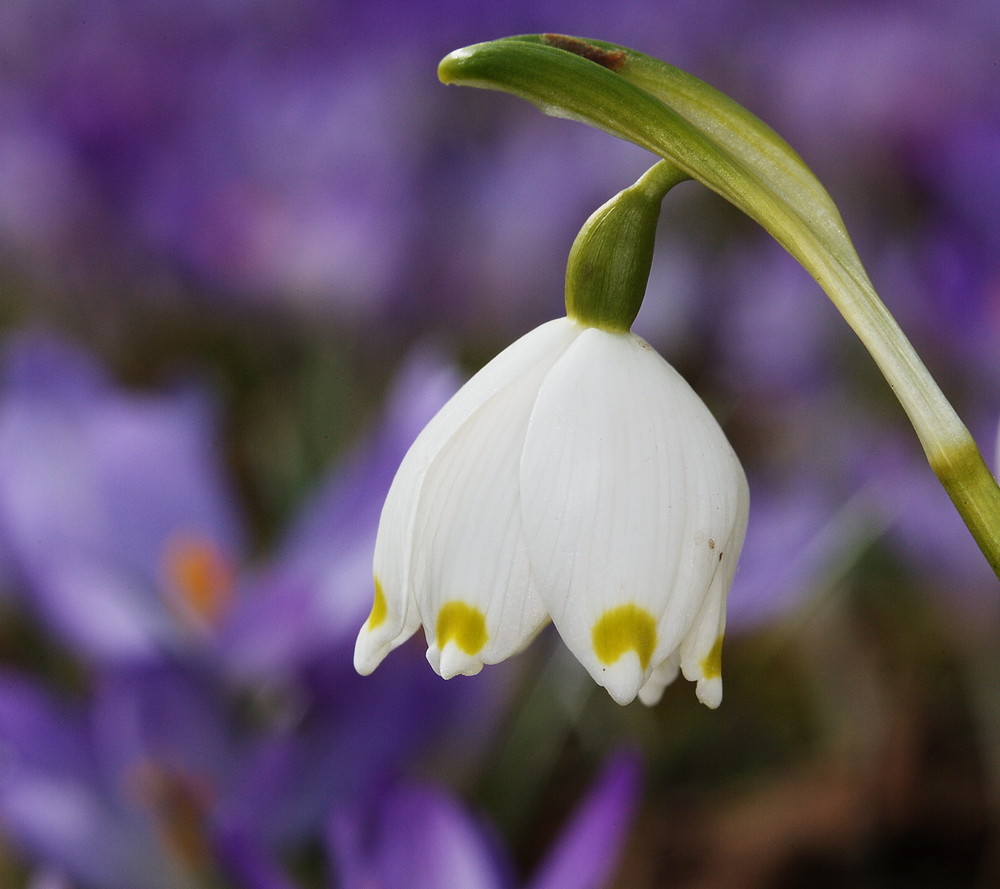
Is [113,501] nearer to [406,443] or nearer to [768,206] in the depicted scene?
[406,443]

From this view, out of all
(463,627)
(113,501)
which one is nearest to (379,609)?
(463,627)

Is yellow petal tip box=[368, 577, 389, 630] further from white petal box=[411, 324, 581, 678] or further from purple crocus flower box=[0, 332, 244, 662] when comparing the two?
purple crocus flower box=[0, 332, 244, 662]

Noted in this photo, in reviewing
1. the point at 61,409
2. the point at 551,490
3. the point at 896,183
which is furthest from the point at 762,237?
the point at 551,490

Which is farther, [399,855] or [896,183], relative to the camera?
[896,183]

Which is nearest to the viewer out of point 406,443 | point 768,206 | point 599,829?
point 768,206

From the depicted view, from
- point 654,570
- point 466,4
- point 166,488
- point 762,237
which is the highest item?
point 466,4

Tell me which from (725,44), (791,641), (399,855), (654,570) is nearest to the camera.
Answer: (654,570)

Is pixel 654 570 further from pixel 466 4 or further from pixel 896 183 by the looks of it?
pixel 466 4
